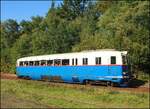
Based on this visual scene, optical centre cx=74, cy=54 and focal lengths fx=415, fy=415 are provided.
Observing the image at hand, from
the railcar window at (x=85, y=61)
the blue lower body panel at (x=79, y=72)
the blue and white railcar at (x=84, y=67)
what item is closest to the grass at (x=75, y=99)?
the blue lower body panel at (x=79, y=72)

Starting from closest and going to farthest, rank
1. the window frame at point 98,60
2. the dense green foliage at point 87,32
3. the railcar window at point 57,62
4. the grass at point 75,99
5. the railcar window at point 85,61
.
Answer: the grass at point 75,99 → the window frame at point 98,60 → the railcar window at point 85,61 → the railcar window at point 57,62 → the dense green foliage at point 87,32

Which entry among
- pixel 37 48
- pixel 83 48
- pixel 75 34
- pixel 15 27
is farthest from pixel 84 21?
pixel 15 27

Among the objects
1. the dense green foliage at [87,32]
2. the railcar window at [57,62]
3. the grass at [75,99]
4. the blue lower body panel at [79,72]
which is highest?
the dense green foliage at [87,32]

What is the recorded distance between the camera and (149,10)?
3788cm

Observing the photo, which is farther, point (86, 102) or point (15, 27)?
point (15, 27)

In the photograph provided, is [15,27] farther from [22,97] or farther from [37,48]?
[22,97]

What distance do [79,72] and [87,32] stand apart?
1895 centimetres

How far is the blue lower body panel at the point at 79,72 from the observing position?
30.8 meters

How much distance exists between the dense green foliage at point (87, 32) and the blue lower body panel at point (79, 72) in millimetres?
2994

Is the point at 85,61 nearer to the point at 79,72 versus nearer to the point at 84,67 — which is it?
the point at 84,67

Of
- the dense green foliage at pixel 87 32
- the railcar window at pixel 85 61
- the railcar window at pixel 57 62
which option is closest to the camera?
the railcar window at pixel 85 61

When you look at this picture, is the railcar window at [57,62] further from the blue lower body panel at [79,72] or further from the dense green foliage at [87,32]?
the dense green foliage at [87,32]

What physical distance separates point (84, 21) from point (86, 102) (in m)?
38.4

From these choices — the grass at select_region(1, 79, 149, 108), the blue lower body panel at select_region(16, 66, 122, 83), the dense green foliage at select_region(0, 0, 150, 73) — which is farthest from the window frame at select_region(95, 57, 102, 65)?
the grass at select_region(1, 79, 149, 108)
